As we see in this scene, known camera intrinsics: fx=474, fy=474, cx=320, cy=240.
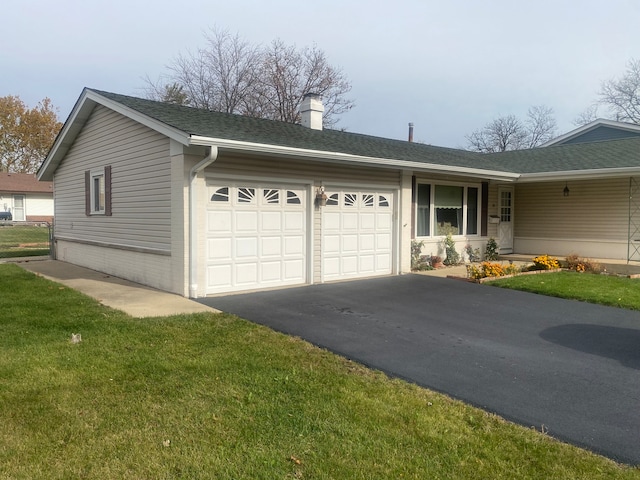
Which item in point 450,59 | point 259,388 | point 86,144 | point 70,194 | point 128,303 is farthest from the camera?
point 450,59

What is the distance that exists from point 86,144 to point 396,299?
876 centimetres

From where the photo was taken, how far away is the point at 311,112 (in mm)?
13016

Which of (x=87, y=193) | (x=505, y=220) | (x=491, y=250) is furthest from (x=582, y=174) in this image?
(x=87, y=193)

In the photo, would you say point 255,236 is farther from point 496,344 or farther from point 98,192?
point 98,192

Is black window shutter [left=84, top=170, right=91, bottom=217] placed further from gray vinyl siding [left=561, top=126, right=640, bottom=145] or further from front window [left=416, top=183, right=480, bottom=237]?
gray vinyl siding [left=561, top=126, right=640, bottom=145]

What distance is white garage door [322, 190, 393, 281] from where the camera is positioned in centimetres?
993

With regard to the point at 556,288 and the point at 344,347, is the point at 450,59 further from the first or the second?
the point at 344,347

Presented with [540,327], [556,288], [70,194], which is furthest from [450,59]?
[70,194]

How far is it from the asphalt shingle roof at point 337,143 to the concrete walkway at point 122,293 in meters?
2.69

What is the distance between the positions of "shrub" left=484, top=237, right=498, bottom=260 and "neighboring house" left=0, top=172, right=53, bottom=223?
3190cm

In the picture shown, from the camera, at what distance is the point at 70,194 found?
13055 millimetres

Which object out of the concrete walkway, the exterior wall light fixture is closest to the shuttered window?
the concrete walkway

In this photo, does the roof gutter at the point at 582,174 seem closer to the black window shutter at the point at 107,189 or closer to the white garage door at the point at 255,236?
the white garage door at the point at 255,236

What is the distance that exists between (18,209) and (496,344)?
129 feet
